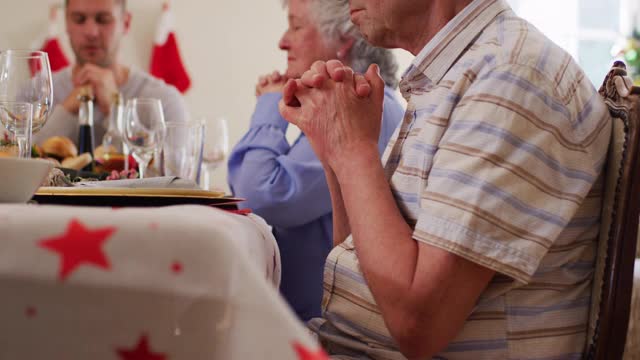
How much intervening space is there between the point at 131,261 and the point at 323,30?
153 centimetres

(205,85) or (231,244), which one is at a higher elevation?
(231,244)

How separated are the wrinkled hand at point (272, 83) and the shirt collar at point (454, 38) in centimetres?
91

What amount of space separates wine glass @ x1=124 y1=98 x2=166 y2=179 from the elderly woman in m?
0.24

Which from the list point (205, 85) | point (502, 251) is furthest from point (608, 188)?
point (205, 85)

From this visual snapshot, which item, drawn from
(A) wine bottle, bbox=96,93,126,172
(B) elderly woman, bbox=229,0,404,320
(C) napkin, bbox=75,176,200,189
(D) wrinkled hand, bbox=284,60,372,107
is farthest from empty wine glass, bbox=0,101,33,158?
(A) wine bottle, bbox=96,93,126,172

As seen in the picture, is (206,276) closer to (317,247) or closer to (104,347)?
(104,347)

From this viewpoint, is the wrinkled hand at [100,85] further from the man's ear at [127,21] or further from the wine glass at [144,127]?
the wine glass at [144,127]

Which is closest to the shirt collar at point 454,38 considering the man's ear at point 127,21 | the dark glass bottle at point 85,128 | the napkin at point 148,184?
the napkin at point 148,184

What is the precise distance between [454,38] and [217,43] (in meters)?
3.97

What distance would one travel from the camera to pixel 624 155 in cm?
88

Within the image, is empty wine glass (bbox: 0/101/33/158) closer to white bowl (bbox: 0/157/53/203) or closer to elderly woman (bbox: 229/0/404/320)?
white bowl (bbox: 0/157/53/203)

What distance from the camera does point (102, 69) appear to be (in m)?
3.68

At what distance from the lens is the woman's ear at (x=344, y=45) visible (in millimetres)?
1931

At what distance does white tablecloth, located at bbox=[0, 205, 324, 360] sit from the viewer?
1.44ft
